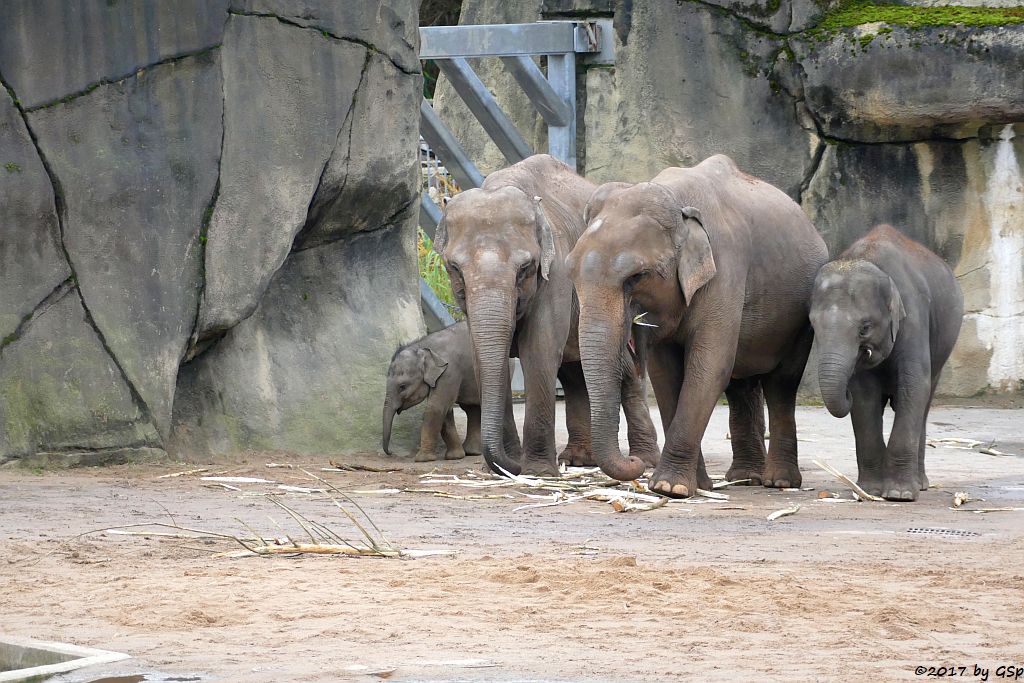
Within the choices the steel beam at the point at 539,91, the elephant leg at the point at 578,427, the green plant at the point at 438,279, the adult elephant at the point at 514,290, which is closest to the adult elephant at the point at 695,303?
the adult elephant at the point at 514,290

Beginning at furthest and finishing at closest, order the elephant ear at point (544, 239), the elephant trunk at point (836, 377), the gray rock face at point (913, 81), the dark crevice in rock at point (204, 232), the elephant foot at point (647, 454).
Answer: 1. the gray rock face at point (913, 81)
2. the elephant foot at point (647, 454)
3. the dark crevice in rock at point (204, 232)
4. the elephant ear at point (544, 239)
5. the elephant trunk at point (836, 377)

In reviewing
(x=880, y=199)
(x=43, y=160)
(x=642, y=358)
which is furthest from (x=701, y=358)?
(x=880, y=199)

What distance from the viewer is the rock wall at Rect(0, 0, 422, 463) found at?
904cm

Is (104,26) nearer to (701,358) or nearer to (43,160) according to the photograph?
(43,160)

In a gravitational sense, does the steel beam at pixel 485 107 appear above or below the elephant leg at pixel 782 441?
above

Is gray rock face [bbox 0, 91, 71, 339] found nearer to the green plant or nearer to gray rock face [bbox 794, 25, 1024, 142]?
gray rock face [bbox 794, 25, 1024, 142]

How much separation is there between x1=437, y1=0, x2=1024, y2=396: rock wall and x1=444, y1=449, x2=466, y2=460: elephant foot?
13.9 ft

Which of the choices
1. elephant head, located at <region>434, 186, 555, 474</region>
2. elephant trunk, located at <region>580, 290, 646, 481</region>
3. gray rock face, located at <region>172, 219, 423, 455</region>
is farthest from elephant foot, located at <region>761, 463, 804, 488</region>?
gray rock face, located at <region>172, 219, 423, 455</region>

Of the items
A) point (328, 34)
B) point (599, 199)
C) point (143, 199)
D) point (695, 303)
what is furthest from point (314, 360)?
point (695, 303)

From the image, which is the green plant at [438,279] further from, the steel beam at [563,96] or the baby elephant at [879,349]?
the baby elephant at [879,349]

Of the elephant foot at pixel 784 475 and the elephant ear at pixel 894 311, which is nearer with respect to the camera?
the elephant ear at pixel 894 311

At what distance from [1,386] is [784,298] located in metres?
4.23

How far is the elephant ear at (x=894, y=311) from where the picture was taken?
7727 millimetres

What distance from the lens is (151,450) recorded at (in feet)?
30.6
